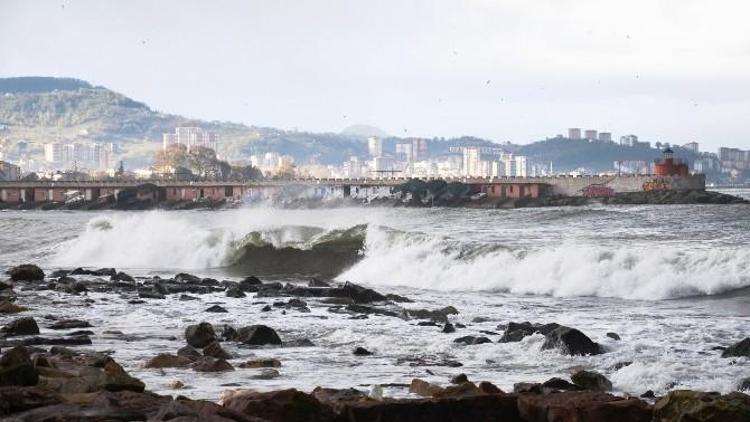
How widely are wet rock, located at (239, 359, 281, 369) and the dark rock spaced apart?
498 cm

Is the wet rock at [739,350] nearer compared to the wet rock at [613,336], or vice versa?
the wet rock at [739,350]

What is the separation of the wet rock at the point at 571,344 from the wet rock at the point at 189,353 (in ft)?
14.5

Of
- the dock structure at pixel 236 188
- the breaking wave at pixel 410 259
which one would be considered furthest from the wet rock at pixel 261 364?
the dock structure at pixel 236 188

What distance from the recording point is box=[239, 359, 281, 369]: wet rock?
13164mm

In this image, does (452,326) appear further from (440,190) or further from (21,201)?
(21,201)

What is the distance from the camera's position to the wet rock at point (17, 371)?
968 cm

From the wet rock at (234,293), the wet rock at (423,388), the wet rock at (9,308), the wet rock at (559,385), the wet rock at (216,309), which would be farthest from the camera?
the wet rock at (234,293)

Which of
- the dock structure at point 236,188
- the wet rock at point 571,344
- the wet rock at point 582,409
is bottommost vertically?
the dock structure at point 236,188

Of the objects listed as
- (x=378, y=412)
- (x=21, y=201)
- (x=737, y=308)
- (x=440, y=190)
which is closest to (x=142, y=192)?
(x=21, y=201)

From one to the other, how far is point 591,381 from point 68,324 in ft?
30.0

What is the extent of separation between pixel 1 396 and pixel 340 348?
7057 mm

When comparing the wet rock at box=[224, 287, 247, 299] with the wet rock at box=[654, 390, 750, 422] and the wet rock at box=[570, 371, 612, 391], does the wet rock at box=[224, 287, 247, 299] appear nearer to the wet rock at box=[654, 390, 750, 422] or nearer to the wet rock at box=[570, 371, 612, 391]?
the wet rock at box=[570, 371, 612, 391]

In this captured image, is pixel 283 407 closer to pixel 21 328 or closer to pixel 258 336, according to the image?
pixel 258 336

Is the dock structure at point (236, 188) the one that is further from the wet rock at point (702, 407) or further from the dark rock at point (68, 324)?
the wet rock at point (702, 407)
